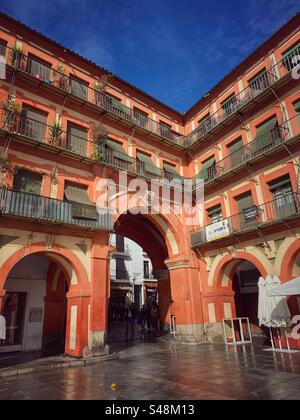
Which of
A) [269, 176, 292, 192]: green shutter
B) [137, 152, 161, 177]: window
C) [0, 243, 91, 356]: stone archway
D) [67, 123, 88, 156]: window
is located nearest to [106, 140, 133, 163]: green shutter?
[137, 152, 161, 177]: window

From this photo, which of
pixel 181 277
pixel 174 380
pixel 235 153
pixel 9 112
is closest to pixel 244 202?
pixel 235 153

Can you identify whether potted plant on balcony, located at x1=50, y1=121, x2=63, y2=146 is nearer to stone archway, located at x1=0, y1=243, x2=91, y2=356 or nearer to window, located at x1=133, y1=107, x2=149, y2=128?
stone archway, located at x1=0, y1=243, x2=91, y2=356

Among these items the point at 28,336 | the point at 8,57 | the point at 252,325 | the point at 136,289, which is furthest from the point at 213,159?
the point at 136,289

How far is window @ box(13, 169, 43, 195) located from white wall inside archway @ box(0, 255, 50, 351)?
15.4 feet

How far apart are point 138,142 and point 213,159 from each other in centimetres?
483

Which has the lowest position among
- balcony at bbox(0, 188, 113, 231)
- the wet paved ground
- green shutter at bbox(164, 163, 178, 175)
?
the wet paved ground

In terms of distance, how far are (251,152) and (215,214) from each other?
4.18m

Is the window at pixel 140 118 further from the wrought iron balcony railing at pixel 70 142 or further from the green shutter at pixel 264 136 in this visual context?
the green shutter at pixel 264 136

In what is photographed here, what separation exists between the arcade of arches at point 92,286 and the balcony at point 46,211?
2.15 feet

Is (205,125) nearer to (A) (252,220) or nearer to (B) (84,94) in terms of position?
(A) (252,220)

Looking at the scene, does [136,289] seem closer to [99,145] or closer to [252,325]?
[252,325]

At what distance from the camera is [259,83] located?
1617 centimetres

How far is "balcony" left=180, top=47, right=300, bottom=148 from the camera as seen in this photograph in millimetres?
14812

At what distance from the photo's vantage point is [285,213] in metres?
13.2
